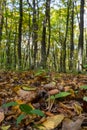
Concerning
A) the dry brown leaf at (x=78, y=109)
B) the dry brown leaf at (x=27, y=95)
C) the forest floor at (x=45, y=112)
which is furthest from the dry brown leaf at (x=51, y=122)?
the dry brown leaf at (x=27, y=95)

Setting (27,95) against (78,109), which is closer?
(78,109)

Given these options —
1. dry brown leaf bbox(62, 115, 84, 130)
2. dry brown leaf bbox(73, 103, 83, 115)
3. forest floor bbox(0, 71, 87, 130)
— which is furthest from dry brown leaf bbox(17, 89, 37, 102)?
dry brown leaf bbox(62, 115, 84, 130)

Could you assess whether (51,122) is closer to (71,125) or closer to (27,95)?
(71,125)

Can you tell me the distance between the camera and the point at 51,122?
2111 mm

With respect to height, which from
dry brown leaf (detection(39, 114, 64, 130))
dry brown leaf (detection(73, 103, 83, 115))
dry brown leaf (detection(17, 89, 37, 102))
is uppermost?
dry brown leaf (detection(17, 89, 37, 102))

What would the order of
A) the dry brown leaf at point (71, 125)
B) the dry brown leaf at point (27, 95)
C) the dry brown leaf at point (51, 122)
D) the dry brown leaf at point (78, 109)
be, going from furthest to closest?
the dry brown leaf at point (27, 95), the dry brown leaf at point (78, 109), the dry brown leaf at point (51, 122), the dry brown leaf at point (71, 125)

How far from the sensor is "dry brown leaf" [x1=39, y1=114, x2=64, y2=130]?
2.04 metres

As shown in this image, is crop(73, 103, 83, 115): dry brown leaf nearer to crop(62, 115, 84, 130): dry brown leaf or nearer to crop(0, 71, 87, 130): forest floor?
crop(0, 71, 87, 130): forest floor

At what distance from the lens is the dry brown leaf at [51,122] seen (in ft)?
6.70

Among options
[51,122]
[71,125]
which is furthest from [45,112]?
[71,125]

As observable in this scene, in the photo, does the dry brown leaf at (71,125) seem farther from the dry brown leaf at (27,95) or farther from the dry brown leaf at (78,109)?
the dry brown leaf at (27,95)

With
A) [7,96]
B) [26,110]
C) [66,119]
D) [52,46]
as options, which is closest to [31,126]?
[26,110]

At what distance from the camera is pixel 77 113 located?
7.84ft

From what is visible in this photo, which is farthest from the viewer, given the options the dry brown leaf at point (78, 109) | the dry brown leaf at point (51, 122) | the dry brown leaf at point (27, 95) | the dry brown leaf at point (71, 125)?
the dry brown leaf at point (27, 95)
